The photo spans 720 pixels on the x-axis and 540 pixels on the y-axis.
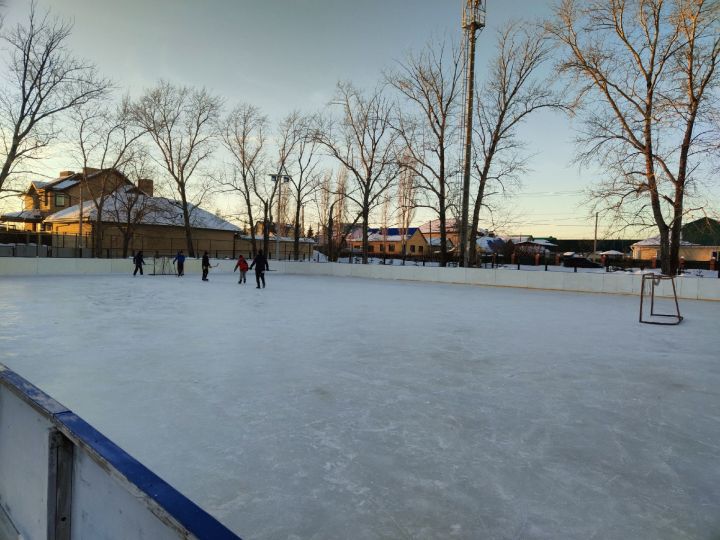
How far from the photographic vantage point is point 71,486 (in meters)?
2.18

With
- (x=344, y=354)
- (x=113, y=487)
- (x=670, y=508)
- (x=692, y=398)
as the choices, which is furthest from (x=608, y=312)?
(x=113, y=487)

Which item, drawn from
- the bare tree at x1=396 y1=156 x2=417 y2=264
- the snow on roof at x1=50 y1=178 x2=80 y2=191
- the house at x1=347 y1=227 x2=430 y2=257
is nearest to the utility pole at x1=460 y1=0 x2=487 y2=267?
the bare tree at x1=396 y1=156 x2=417 y2=264

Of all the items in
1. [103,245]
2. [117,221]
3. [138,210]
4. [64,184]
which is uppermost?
[64,184]

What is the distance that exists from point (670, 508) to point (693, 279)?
18.9m

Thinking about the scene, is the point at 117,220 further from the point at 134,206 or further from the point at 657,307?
the point at 657,307

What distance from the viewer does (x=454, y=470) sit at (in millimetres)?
3502

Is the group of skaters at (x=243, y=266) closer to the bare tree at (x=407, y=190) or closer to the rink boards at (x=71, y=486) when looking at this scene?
the bare tree at (x=407, y=190)

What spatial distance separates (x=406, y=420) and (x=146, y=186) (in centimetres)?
4501

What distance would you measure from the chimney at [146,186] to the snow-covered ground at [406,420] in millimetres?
33942

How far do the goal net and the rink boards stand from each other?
27.5 m

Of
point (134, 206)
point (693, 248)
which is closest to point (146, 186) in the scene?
point (134, 206)

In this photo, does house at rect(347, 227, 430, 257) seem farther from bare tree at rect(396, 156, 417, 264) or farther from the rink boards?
the rink boards

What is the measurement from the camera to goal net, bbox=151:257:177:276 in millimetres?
28669

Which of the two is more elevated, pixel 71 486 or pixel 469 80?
pixel 469 80
